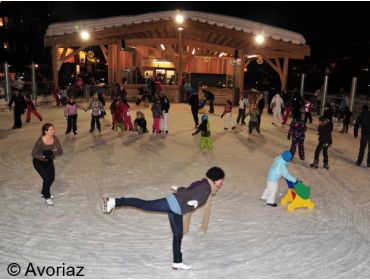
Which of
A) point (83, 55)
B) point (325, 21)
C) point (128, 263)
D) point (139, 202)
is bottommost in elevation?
point (128, 263)

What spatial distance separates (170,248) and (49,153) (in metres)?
2.68

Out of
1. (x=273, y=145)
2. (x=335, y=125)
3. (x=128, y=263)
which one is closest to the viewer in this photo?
(x=128, y=263)

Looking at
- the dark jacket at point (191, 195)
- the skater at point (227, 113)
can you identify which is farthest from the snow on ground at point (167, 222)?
the skater at point (227, 113)

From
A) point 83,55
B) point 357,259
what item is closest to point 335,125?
point 357,259

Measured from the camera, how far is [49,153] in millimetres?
6098

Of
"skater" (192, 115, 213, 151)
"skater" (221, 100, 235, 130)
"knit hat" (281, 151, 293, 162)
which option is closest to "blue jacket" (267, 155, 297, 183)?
"knit hat" (281, 151, 293, 162)

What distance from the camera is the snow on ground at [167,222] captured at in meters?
4.62

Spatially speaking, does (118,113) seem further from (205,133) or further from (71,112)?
(205,133)

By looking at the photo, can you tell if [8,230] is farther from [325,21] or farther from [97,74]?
[325,21]

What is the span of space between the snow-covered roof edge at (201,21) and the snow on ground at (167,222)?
10.6 metres

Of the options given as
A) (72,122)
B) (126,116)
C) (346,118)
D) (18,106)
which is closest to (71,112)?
(72,122)
